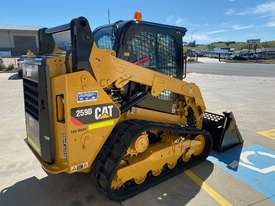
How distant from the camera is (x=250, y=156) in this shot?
5.07 metres

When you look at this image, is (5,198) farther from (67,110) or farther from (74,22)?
(74,22)

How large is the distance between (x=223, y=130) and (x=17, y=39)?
52.8 metres

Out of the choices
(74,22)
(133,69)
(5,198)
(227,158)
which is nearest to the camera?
(74,22)

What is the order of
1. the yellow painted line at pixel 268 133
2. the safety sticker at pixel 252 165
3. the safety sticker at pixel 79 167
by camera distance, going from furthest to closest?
1. the yellow painted line at pixel 268 133
2. the safety sticker at pixel 252 165
3. the safety sticker at pixel 79 167

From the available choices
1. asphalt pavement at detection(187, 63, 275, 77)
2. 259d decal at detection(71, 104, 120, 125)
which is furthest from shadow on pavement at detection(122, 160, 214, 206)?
asphalt pavement at detection(187, 63, 275, 77)

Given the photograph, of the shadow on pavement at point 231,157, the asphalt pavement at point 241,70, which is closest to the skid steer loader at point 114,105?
the shadow on pavement at point 231,157

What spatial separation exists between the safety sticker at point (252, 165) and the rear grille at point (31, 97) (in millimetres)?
3352

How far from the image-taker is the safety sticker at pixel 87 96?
2969 millimetres

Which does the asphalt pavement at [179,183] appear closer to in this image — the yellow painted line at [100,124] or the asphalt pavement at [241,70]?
the yellow painted line at [100,124]

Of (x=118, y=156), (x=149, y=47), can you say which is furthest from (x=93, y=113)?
(x=149, y=47)

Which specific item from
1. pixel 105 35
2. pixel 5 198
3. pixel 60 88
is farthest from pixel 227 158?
pixel 5 198

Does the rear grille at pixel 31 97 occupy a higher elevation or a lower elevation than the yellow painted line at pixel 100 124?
higher

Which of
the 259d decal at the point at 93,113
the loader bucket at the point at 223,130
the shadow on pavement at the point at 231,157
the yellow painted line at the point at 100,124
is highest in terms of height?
the 259d decal at the point at 93,113

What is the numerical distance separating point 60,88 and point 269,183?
11.6ft
